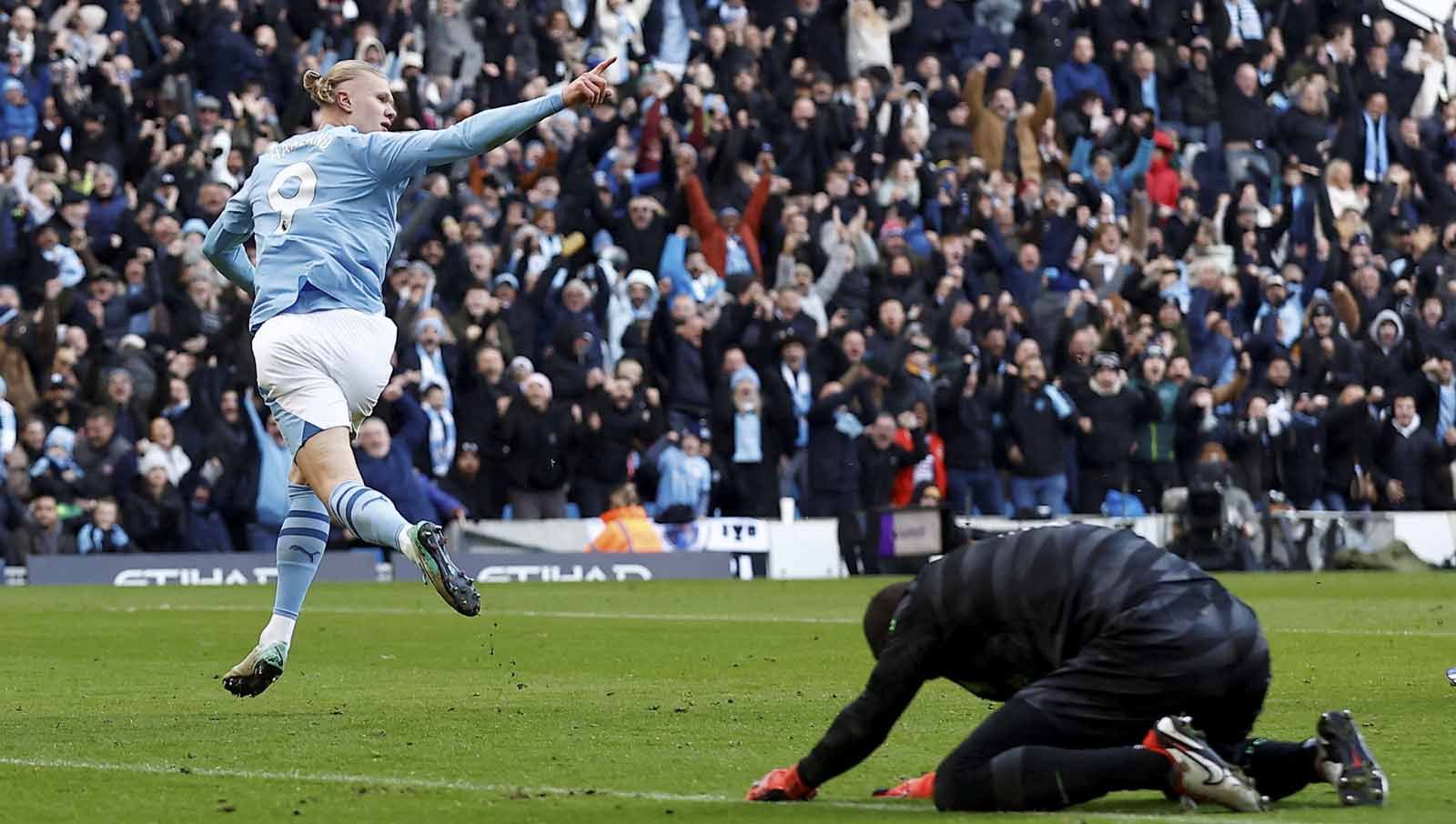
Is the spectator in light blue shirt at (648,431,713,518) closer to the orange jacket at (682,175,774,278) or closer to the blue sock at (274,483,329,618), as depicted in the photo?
the orange jacket at (682,175,774,278)

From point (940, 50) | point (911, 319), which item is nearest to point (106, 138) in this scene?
point (911, 319)

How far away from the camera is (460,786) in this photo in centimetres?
717

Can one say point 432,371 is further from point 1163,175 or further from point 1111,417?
point 1163,175

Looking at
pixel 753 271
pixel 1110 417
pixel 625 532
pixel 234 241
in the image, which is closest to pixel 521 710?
pixel 234 241

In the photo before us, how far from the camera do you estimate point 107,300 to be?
72.6 feet

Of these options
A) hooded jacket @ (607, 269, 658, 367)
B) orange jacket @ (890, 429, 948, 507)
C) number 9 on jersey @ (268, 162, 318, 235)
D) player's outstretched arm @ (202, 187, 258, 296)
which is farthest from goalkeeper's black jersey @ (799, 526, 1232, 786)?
hooded jacket @ (607, 269, 658, 367)

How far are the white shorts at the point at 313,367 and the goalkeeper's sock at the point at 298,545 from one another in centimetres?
44

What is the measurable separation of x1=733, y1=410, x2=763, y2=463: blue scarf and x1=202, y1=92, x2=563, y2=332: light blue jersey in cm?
1379

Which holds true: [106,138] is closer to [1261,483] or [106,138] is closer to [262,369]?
[1261,483]

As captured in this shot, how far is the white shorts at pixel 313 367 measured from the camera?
31.1 feet

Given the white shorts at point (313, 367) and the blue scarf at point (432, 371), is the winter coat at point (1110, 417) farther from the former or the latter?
the white shorts at point (313, 367)

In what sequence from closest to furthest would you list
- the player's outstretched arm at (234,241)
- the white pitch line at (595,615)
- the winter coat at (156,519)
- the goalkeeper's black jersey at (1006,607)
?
1. the goalkeeper's black jersey at (1006,607)
2. the player's outstretched arm at (234,241)
3. the white pitch line at (595,615)
4. the winter coat at (156,519)

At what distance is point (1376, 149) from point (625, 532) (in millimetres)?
12861

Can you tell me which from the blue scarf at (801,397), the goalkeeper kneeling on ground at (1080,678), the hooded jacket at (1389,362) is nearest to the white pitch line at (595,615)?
the blue scarf at (801,397)
